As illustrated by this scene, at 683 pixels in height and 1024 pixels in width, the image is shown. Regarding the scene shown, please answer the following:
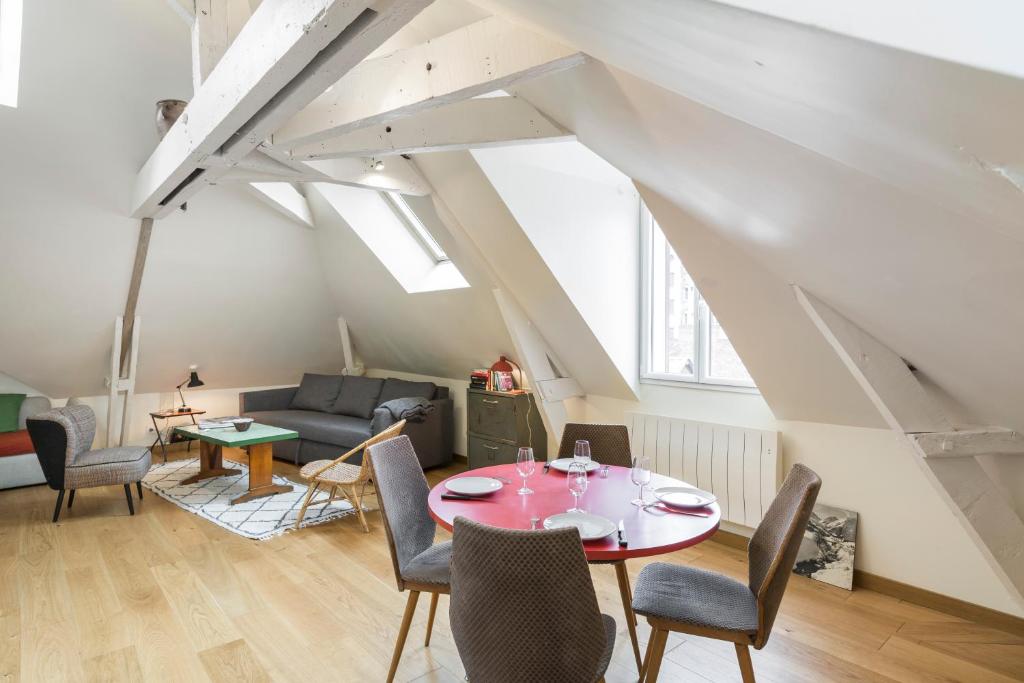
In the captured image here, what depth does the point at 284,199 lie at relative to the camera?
202 inches

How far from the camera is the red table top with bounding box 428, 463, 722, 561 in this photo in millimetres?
1772

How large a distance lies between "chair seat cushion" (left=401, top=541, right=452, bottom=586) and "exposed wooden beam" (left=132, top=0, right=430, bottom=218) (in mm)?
1714

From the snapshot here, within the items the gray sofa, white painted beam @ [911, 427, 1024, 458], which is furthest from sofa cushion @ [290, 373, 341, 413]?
white painted beam @ [911, 427, 1024, 458]

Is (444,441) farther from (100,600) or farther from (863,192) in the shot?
(863,192)

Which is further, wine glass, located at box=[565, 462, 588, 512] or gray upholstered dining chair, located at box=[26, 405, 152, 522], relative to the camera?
gray upholstered dining chair, located at box=[26, 405, 152, 522]

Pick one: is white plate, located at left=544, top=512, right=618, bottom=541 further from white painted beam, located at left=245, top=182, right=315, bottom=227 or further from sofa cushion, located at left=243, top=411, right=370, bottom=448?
white painted beam, located at left=245, top=182, right=315, bottom=227

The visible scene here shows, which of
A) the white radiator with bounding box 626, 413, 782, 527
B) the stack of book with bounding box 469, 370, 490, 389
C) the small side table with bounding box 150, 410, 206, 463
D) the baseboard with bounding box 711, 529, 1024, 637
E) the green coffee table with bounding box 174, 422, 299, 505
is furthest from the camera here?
the small side table with bounding box 150, 410, 206, 463

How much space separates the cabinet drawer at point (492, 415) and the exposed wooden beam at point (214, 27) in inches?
130

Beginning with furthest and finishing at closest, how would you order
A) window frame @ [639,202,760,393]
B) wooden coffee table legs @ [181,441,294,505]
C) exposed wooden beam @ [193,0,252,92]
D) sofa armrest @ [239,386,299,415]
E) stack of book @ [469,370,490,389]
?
sofa armrest @ [239,386,299,415]
stack of book @ [469,370,490,389]
wooden coffee table legs @ [181,441,294,505]
window frame @ [639,202,760,393]
exposed wooden beam @ [193,0,252,92]

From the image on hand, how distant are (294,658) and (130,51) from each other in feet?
12.0

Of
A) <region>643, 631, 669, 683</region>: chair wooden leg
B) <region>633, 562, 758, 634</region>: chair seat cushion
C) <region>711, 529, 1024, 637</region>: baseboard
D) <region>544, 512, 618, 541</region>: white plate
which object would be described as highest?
<region>544, 512, 618, 541</region>: white plate

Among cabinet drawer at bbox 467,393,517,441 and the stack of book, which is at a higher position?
the stack of book

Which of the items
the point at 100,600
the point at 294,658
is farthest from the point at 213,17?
the point at 100,600

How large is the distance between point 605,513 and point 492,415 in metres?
3.05
